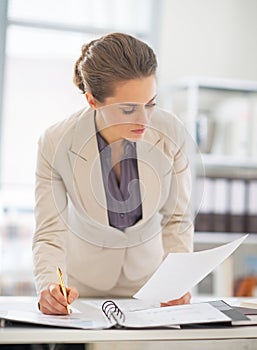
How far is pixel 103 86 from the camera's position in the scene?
138cm

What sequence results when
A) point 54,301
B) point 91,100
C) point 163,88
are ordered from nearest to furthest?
point 54,301, point 91,100, point 163,88

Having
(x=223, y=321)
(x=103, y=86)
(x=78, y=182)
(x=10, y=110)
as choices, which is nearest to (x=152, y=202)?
(x=78, y=182)

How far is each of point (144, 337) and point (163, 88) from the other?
105 inches

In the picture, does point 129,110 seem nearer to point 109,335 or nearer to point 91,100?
point 91,100

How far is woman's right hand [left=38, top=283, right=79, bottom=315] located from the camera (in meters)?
1.07

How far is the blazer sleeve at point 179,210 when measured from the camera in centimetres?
138

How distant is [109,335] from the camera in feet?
2.86

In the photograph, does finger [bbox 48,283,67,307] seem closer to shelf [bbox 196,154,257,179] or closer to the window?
shelf [bbox 196,154,257,179]

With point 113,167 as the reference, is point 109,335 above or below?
below

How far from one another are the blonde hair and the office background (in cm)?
189

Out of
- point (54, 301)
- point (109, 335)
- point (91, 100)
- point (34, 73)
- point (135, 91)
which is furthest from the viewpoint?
point (34, 73)

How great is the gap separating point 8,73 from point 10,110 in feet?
0.68

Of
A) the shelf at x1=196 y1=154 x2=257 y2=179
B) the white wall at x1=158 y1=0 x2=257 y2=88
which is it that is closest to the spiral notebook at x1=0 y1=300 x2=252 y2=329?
the shelf at x1=196 y1=154 x2=257 y2=179

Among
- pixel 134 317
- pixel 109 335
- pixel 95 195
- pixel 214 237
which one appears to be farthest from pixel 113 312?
pixel 214 237
